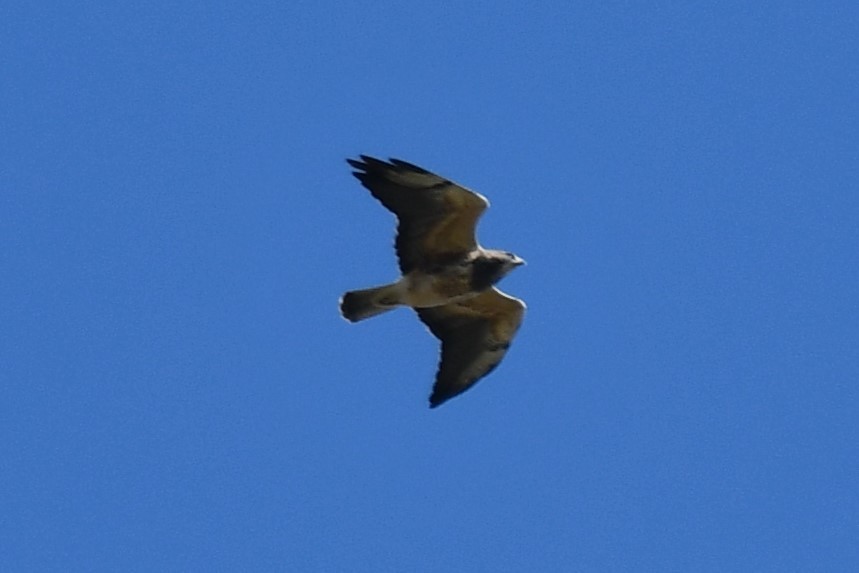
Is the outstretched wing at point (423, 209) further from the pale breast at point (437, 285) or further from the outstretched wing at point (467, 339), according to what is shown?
the outstretched wing at point (467, 339)

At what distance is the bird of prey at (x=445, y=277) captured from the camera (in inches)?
864

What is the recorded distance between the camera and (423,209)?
22094 millimetres

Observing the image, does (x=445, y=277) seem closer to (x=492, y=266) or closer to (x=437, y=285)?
(x=437, y=285)

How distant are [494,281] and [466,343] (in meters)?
1.14

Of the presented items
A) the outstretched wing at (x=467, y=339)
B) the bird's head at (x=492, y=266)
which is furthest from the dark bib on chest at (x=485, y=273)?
the outstretched wing at (x=467, y=339)

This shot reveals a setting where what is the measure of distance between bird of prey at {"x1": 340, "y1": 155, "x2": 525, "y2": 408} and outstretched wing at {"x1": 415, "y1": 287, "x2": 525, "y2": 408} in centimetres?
1

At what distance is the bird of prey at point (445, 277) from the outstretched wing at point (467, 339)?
11 millimetres

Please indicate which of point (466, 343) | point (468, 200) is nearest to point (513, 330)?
point (466, 343)

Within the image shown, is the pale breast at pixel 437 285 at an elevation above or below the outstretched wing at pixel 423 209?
below

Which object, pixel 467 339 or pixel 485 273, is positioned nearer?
pixel 485 273

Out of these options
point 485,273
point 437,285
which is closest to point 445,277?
point 437,285

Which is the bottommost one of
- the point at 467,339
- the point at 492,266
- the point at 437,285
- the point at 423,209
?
the point at 467,339

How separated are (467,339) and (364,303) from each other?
136 cm

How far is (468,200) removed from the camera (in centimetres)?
2198
